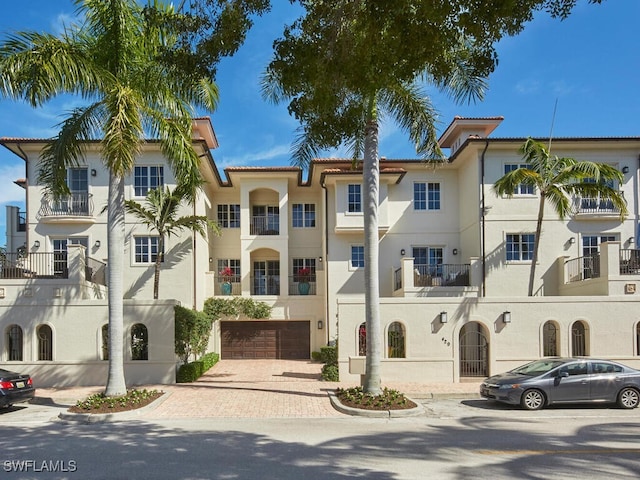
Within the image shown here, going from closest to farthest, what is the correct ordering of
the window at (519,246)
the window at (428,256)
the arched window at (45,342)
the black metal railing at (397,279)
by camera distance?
the arched window at (45,342) < the window at (519,246) < the black metal railing at (397,279) < the window at (428,256)

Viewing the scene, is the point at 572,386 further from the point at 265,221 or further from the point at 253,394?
the point at 265,221

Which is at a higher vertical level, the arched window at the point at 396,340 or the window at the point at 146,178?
the window at the point at 146,178

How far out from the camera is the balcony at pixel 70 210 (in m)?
24.8

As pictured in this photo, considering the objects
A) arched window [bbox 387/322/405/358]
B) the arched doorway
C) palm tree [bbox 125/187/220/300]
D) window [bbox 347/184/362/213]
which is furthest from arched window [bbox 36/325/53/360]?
window [bbox 347/184/362/213]

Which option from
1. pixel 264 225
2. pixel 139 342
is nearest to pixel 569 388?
pixel 139 342

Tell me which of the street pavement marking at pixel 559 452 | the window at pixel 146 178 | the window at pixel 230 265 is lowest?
the street pavement marking at pixel 559 452

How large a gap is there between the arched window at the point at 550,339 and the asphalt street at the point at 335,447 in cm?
500

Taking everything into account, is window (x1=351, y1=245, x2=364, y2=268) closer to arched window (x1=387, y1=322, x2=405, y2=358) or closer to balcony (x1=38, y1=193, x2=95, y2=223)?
arched window (x1=387, y1=322, x2=405, y2=358)

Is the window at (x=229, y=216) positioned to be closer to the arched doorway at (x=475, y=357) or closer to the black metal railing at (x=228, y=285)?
the black metal railing at (x=228, y=285)

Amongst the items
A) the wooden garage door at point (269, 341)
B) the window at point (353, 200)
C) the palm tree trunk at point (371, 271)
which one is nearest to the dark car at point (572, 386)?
the palm tree trunk at point (371, 271)

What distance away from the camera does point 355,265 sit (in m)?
27.6

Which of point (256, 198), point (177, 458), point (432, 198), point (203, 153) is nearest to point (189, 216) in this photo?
point (203, 153)

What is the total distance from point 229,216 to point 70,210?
844 centimetres

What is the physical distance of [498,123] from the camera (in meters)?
29.2
